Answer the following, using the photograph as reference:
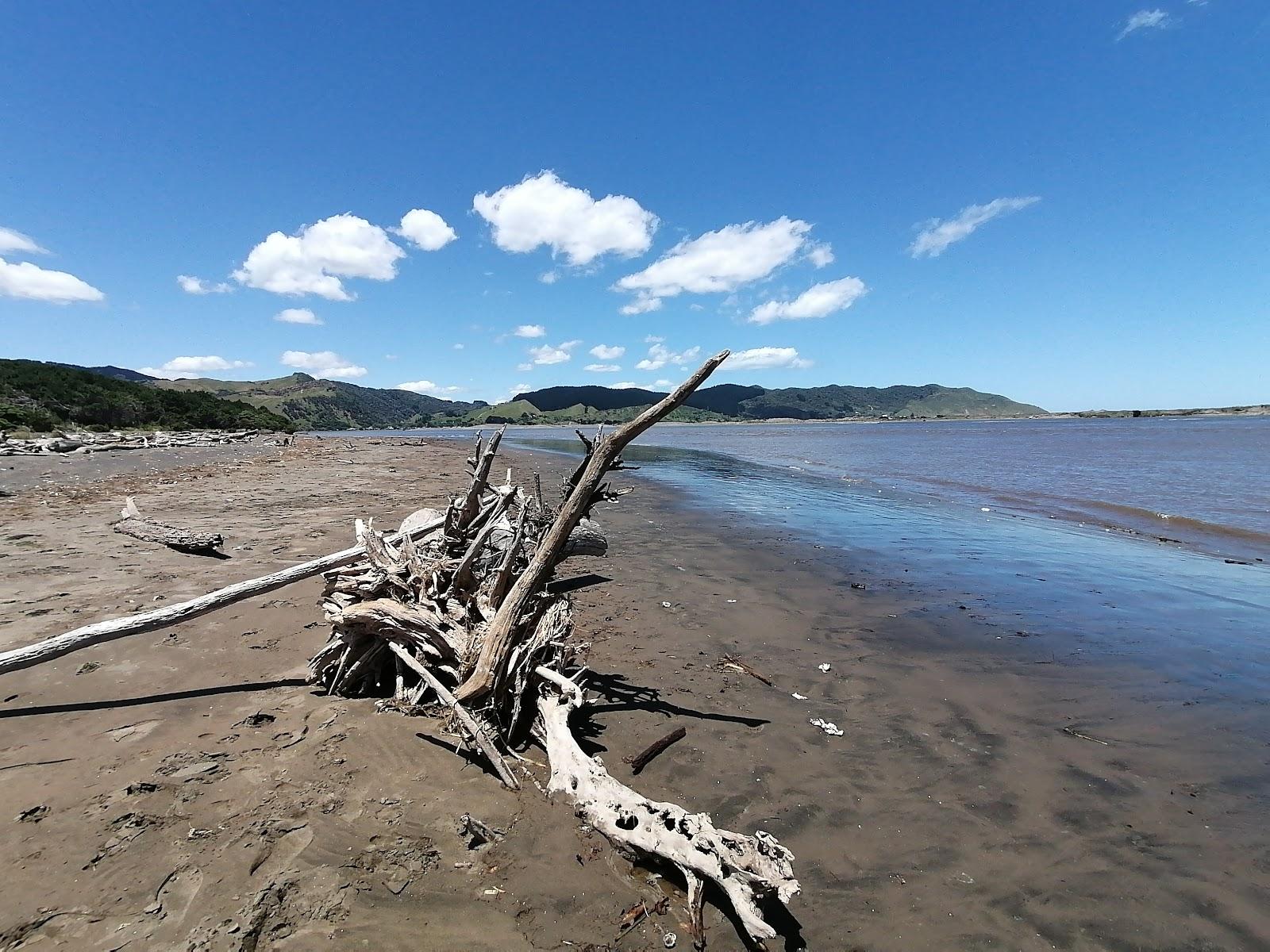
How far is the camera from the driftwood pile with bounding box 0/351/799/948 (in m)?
3.06

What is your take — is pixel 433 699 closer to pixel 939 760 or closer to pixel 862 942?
pixel 862 942

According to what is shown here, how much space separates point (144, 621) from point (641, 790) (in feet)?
17.6

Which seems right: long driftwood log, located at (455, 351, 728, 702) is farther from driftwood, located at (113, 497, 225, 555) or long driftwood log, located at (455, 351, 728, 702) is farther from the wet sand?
driftwood, located at (113, 497, 225, 555)

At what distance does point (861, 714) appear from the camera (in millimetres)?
5617

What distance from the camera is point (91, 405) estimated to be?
169 ft

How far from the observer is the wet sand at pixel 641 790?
293 centimetres

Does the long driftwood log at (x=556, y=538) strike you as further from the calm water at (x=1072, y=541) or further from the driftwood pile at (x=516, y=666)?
the calm water at (x=1072, y=541)

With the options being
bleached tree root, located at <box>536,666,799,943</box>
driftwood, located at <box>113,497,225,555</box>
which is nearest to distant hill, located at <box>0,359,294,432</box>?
driftwood, located at <box>113,497,225,555</box>

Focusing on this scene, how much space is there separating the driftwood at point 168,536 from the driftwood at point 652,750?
919 centimetres

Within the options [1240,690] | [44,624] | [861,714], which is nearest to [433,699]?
[861,714]

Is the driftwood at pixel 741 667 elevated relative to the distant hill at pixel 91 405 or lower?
lower

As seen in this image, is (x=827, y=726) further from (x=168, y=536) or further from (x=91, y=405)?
(x=91, y=405)

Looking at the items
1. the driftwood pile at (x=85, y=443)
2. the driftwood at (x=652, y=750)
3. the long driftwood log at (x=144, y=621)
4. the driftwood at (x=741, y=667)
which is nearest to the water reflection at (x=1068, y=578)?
the driftwood at (x=741, y=667)

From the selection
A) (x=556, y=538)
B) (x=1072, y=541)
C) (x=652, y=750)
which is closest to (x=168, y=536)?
(x=556, y=538)
